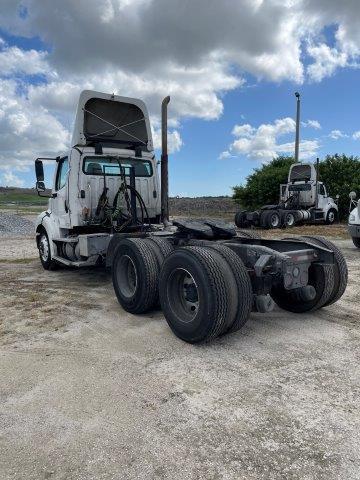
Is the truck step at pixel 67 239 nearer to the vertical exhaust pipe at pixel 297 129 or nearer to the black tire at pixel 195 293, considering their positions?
the black tire at pixel 195 293

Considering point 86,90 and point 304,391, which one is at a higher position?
point 86,90

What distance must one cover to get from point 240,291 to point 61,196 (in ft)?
16.9

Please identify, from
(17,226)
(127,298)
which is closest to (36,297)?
(127,298)

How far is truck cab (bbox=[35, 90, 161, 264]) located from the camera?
25.8 feet

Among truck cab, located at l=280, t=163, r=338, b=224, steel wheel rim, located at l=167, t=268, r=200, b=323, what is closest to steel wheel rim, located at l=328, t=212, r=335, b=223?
truck cab, located at l=280, t=163, r=338, b=224

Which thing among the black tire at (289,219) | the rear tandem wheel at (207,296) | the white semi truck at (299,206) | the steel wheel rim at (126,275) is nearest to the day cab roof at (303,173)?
the white semi truck at (299,206)

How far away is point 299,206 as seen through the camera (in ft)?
75.2

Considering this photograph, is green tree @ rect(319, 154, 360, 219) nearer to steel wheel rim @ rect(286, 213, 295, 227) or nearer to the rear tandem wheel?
steel wheel rim @ rect(286, 213, 295, 227)

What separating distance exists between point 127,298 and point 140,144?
13.3 ft

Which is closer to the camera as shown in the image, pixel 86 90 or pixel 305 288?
pixel 305 288

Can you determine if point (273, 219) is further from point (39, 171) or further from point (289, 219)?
point (39, 171)

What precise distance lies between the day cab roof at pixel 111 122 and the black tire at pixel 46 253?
7.72ft

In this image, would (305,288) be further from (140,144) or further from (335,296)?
(140,144)

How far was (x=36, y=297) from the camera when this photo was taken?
666 centimetres
